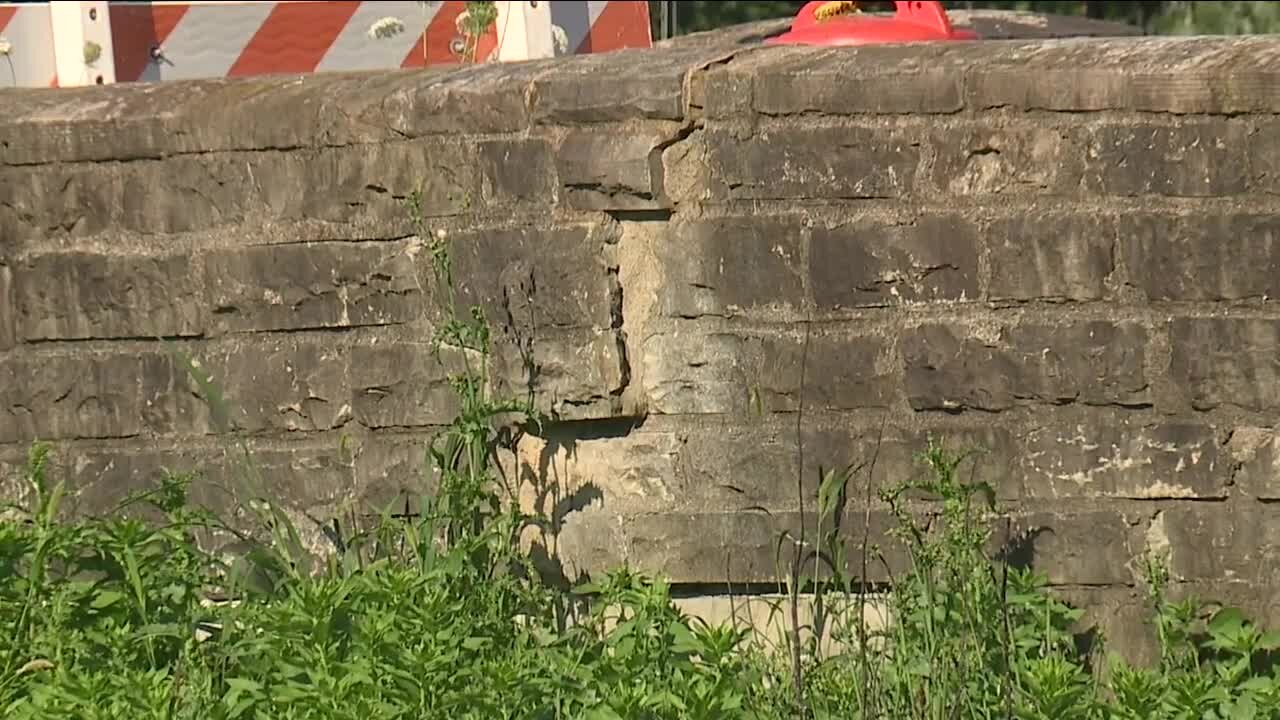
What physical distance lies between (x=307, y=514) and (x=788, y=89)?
139 centimetres

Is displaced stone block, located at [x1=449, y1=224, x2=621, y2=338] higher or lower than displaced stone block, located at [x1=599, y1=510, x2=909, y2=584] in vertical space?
higher

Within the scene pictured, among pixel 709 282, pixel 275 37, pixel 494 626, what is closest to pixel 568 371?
pixel 709 282

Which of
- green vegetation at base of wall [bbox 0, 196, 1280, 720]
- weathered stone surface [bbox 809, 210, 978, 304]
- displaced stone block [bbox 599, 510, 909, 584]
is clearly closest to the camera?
green vegetation at base of wall [bbox 0, 196, 1280, 720]

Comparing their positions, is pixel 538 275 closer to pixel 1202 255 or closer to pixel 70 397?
pixel 70 397

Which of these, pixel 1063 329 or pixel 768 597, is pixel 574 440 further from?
pixel 1063 329

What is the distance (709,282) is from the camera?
413cm

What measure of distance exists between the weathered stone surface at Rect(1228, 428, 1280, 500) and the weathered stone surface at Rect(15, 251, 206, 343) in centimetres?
220

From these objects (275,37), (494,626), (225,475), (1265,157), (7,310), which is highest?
(275,37)

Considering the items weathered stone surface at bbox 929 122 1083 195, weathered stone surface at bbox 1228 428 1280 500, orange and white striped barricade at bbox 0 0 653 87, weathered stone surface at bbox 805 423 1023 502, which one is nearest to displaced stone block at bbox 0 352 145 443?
orange and white striped barricade at bbox 0 0 653 87

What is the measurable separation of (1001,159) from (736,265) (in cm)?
57

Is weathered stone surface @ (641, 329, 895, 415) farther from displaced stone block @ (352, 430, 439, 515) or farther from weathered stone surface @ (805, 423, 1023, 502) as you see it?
displaced stone block @ (352, 430, 439, 515)

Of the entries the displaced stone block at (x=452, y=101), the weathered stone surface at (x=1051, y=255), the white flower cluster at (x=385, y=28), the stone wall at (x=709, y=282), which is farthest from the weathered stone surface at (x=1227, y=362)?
the white flower cluster at (x=385, y=28)

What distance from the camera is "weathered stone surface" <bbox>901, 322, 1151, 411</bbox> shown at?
3.93 meters

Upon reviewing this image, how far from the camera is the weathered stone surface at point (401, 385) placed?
4270mm
